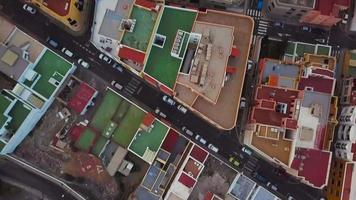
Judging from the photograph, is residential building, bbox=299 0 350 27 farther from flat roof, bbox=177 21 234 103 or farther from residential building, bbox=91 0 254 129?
flat roof, bbox=177 21 234 103

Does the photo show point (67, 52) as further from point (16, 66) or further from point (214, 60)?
point (214, 60)

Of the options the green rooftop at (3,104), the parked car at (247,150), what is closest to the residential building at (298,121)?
the parked car at (247,150)

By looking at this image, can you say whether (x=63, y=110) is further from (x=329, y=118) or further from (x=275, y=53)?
(x=329, y=118)

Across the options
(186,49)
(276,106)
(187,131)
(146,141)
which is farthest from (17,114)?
(276,106)

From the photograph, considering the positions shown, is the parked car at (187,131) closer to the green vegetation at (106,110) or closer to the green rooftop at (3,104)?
the green vegetation at (106,110)


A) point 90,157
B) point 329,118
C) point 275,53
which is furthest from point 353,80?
point 90,157
